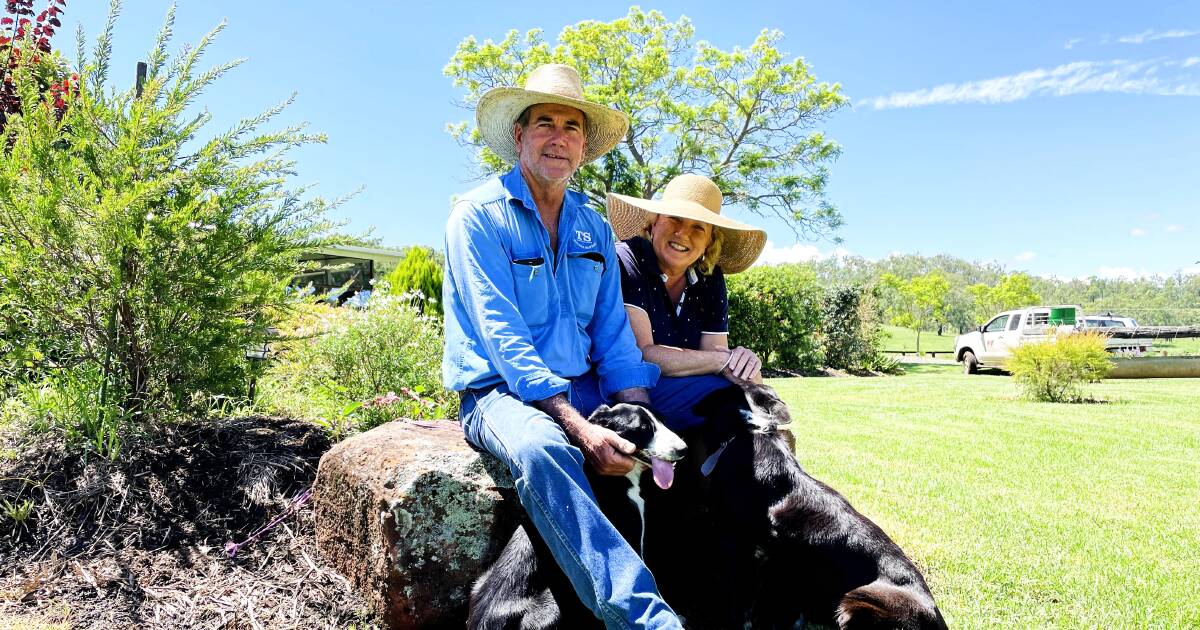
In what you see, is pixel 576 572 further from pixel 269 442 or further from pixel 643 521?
pixel 269 442

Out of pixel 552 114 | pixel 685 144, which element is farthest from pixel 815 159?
pixel 552 114

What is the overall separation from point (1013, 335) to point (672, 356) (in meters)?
18.7


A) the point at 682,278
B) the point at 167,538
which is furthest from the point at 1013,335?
the point at 167,538

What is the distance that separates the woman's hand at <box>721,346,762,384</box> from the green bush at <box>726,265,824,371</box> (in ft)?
43.5

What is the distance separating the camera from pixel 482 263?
2.63 m

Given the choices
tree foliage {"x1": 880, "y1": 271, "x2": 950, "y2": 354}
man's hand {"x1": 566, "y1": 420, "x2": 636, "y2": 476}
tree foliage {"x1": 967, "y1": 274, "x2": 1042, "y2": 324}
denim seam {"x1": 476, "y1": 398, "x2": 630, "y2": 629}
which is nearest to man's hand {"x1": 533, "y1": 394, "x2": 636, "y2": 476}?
man's hand {"x1": 566, "y1": 420, "x2": 636, "y2": 476}

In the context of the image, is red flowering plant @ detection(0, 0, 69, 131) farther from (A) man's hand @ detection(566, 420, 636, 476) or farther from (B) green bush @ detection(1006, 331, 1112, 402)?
(B) green bush @ detection(1006, 331, 1112, 402)

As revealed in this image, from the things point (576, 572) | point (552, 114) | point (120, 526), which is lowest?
point (120, 526)

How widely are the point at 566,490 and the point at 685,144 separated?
2190 cm

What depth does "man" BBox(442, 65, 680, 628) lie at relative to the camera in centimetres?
213

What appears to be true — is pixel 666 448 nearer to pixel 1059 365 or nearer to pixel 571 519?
pixel 571 519

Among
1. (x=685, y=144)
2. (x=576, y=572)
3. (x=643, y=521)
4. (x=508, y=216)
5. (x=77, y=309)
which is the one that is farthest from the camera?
(x=685, y=144)

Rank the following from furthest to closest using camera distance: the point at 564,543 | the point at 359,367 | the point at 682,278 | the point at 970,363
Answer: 1. the point at 970,363
2. the point at 359,367
3. the point at 682,278
4. the point at 564,543

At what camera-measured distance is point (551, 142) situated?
2.88 meters
